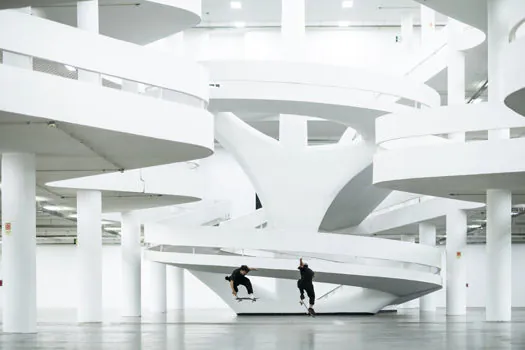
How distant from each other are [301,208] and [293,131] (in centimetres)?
283

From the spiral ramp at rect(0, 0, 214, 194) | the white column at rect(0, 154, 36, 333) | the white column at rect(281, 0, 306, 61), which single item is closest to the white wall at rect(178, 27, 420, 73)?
the white column at rect(281, 0, 306, 61)

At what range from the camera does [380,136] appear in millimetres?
27547

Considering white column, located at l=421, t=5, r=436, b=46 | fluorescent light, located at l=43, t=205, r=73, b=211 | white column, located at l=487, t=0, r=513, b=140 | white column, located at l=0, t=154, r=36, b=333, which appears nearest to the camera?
white column, located at l=0, t=154, r=36, b=333

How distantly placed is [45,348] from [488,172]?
42.5 feet

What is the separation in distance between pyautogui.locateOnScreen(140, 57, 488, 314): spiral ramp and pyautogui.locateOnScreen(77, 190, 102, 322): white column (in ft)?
10.0

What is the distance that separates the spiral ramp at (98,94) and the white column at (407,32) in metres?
22.0

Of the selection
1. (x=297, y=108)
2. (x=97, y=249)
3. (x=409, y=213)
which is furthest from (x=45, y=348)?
(x=409, y=213)

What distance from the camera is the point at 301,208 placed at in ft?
121

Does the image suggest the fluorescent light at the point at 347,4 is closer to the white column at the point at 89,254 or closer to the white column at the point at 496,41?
the white column at the point at 496,41

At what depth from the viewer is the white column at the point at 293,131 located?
3691 centimetres

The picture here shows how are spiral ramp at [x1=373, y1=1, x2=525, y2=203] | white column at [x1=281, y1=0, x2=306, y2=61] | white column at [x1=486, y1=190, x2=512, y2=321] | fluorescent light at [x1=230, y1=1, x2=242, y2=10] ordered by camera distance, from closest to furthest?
spiral ramp at [x1=373, y1=1, x2=525, y2=203] < white column at [x1=486, y1=190, x2=512, y2=321] < white column at [x1=281, y1=0, x2=306, y2=61] < fluorescent light at [x1=230, y1=1, x2=242, y2=10]

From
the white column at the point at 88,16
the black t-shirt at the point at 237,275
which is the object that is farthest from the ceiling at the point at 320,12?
the white column at the point at 88,16

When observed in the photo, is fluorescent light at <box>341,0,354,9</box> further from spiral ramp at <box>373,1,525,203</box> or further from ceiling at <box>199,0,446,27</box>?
spiral ramp at <box>373,1,525,203</box>

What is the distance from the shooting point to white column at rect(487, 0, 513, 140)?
1027 inches
